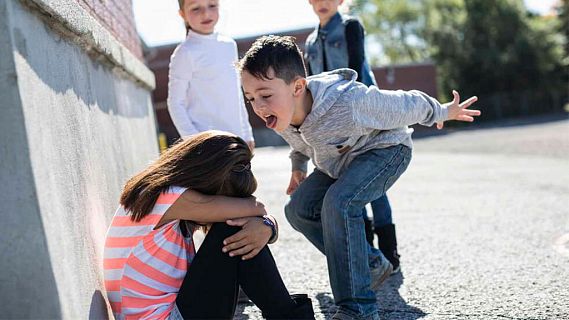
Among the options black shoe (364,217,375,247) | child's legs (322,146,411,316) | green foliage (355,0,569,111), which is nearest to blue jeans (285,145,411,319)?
child's legs (322,146,411,316)

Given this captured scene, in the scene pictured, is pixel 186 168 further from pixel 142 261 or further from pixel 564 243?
pixel 564 243

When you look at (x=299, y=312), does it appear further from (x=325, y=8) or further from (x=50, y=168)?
(x=325, y=8)

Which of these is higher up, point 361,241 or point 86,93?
point 86,93

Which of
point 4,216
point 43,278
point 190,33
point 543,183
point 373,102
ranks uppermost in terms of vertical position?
point 190,33

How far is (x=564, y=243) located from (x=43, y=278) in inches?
151

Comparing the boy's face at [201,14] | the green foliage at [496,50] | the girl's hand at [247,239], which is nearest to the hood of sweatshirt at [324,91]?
the girl's hand at [247,239]

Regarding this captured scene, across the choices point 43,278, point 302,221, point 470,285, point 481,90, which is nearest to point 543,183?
point 470,285

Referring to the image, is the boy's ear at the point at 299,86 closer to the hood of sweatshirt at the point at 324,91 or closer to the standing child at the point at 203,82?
the hood of sweatshirt at the point at 324,91

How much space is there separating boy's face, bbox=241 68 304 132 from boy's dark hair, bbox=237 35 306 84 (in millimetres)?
21

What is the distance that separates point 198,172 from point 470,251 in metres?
2.70

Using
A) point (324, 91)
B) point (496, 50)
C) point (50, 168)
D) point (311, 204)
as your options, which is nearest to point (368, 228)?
point (311, 204)

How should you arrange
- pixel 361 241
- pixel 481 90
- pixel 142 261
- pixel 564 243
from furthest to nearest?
pixel 481 90 < pixel 564 243 < pixel 361 241 < pixel 142 261

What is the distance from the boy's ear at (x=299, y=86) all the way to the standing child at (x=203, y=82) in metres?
1.10

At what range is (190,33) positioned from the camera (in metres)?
4.47
